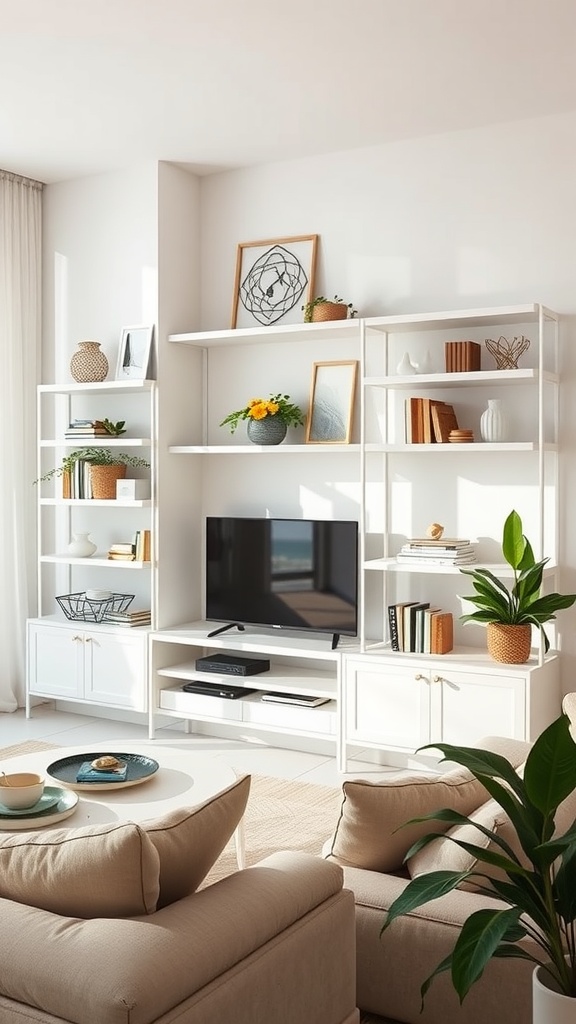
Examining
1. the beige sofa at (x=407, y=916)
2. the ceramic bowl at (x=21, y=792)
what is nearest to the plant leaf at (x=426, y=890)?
the beige sofa at (x=407, y=916)

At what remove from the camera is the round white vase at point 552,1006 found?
133 cm

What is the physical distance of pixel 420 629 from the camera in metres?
4.50

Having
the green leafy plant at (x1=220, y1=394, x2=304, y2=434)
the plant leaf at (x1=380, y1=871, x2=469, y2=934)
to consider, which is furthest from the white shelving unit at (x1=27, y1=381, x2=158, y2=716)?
the plant leaf at (x1=380, y1=871, x2=469, y2=934)

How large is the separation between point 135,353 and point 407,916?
378 cm

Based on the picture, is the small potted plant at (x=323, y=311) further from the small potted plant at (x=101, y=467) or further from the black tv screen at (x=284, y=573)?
the small potted plant at (x=101, y=467)

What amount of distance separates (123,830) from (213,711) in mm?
3343

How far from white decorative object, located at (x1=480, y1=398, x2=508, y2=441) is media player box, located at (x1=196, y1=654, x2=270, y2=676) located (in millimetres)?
1632

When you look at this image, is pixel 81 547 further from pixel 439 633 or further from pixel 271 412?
pixel 439 633

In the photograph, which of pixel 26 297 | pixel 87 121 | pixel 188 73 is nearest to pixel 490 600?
pixel 188 73

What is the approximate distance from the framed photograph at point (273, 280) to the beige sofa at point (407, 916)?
336 centimetres

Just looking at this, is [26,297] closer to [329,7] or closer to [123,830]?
[329,7]

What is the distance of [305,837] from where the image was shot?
3.81m

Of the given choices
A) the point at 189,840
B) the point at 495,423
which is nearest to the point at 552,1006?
the point at 189,840

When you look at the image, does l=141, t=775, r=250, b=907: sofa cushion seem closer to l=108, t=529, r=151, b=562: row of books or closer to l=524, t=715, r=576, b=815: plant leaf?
l=524, t=715, r=576, b=815: plant leaf
